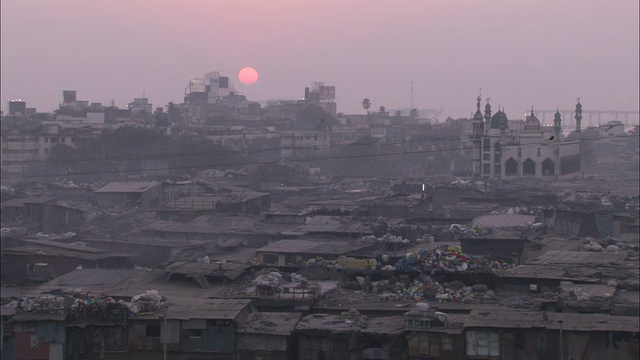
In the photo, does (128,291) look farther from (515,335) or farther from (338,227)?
(338,227)

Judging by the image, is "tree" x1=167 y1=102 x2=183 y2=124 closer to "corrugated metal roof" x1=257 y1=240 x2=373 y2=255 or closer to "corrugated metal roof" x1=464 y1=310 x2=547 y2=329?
"corrugated metal roof" x1=257 y1=240 x2=373 y2=255

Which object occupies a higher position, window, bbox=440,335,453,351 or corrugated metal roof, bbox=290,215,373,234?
corrugated metal roof, bbox=290,215,373,234

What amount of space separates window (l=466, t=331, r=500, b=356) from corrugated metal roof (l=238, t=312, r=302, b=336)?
1.67 metres

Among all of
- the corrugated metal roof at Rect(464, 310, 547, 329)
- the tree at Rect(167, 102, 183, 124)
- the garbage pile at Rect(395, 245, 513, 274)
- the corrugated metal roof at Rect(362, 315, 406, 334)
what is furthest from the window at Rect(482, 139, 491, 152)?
the corrugated metal roof at Rect(464, 310, 547, 329)

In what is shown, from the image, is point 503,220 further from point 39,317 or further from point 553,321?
point 39,317

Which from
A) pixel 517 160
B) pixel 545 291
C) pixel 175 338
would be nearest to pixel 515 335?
pixel 545 291

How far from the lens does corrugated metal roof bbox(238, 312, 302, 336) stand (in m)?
10.2

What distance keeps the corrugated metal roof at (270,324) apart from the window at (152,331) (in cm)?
79

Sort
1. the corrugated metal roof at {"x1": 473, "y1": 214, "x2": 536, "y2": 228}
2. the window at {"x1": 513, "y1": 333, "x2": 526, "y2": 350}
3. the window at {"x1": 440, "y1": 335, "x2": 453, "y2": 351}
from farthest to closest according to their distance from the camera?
the corrugated metal roof at {"x1": 473, "y1": 214, "x2": 536, "y2": 228} → the window at {"x1": 440, "y1": 335, "x2": 453, "y2": 351} → the window at {"x1": 513, "y1": 333, "x2": 526, "y2": 350}

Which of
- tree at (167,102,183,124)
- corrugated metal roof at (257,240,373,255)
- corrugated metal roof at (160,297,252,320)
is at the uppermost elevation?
tree at (167,102,183,124)

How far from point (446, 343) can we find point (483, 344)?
33cm

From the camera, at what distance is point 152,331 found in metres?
10.4

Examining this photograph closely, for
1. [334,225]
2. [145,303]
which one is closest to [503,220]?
[334,225]

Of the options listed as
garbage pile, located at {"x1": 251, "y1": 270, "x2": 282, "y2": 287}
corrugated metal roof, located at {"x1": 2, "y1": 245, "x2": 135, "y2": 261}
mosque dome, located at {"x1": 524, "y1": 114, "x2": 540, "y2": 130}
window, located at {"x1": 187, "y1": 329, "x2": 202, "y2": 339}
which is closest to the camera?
window, located at {"x1": 187, "y1": 329, "x2": 202, "y2": 339}
